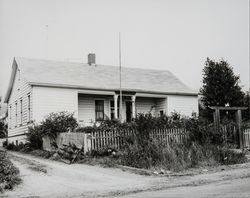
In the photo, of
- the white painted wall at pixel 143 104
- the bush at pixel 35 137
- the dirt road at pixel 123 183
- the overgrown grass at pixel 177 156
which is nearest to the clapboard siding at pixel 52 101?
the bush at pixel 35 137

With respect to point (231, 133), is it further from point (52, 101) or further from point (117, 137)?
point (52, 101)

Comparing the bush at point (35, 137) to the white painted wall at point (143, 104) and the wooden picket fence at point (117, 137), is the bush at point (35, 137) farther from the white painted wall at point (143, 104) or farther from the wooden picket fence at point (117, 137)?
the white painted wall at point (143, 104)

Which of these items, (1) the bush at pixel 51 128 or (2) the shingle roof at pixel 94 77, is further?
(2) the shingle roof at pixel 94 77

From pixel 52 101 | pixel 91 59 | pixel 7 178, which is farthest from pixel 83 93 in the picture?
pixel 7 178

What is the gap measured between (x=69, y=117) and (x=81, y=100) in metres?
4.65

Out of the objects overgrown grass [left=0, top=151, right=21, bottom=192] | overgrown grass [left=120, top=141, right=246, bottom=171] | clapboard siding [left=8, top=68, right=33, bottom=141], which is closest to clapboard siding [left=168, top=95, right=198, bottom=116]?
clapboard siding [left=8, top=68, right=33, bottom=141]

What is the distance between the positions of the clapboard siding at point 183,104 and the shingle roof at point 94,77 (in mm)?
534

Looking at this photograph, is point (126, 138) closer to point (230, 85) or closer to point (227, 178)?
point (227, 178)

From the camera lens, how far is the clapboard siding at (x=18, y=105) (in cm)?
2338

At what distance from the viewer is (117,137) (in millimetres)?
14742

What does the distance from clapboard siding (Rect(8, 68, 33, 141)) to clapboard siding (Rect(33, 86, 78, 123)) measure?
2.19 ft

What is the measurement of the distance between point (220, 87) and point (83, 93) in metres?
10.7

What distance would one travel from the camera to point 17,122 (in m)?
26.0

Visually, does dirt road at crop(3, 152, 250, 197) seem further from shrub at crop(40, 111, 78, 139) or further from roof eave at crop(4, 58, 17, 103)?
roof eave at crop(4, 58, 17, 103)
